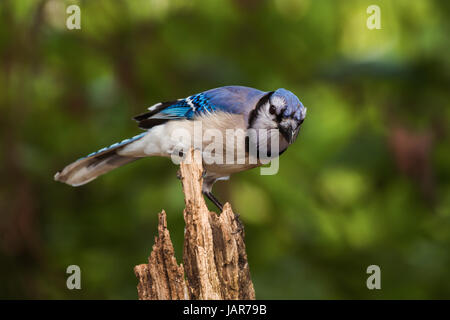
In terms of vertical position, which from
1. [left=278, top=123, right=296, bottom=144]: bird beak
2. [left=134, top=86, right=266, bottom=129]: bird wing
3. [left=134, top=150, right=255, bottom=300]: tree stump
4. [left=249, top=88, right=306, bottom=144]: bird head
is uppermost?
[left=134, top=86, right=266, bottom=129]: bird wing

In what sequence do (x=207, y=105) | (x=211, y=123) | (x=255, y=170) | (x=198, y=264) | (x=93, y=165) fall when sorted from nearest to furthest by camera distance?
(x=198, y=264)
(x=211, y=123)
(x=207, y=105)
(x=93, y=165)
(x=255, y=170)

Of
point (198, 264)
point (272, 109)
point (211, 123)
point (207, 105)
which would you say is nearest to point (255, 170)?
point (207, 105)

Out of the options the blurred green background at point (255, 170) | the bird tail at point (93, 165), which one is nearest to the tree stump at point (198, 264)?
the bird tail at point (93, 165)

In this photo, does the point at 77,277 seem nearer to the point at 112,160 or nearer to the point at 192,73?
the point at 112,160

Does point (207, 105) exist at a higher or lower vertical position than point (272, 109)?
higher

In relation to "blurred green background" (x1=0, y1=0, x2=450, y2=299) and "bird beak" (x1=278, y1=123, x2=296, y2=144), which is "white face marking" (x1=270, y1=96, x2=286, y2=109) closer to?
"bird beak" (x1=278, y1=123, x2=296, y2=144)

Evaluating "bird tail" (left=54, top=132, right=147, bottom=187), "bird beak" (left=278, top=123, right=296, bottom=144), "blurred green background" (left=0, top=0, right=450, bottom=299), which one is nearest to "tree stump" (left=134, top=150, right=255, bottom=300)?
"bird beak" (left=278, top=123, right=296, bottom=144)

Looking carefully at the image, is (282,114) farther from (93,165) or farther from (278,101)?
(93,165)

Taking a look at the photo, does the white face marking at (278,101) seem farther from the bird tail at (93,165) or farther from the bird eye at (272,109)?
the bird tail at (93,165)
